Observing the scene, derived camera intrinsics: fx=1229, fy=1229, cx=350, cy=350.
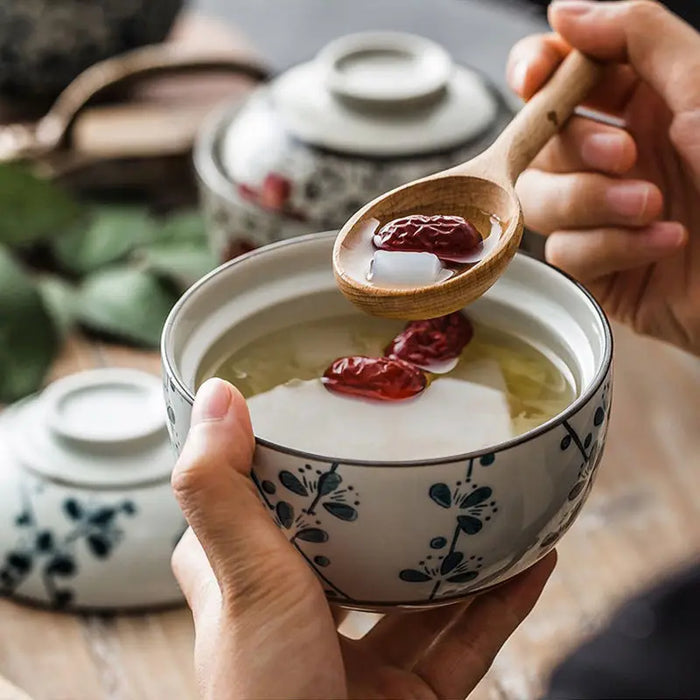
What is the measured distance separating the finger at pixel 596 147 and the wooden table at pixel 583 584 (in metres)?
0.30

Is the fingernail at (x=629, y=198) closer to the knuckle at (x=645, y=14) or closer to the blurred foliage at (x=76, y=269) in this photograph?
the knuckle at (x=645, y=14)

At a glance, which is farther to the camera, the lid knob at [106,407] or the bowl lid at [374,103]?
the bowl lid at [374,103]

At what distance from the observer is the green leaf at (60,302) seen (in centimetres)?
142

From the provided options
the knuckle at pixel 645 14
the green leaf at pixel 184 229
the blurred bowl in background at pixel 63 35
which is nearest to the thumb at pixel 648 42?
the knuckle at pixel 645 14

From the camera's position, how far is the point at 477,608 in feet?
3.01

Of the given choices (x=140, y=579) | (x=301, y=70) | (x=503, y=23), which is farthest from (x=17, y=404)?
(x=503, y=23)

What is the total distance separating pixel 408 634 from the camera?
949 millimetres

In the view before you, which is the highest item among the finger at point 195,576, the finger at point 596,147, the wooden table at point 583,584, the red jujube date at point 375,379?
Answer: the red jujube date at point 375,379

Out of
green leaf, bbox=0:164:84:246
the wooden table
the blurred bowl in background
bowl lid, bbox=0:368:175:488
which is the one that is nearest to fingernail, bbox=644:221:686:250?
the wooden table

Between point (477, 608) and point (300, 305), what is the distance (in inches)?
10.4

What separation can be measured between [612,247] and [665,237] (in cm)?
5

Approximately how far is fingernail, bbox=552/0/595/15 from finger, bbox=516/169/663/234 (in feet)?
0.46

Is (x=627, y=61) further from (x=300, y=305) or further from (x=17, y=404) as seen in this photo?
(x=17, y=404)

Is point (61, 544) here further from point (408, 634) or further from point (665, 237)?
point (665, 237)
